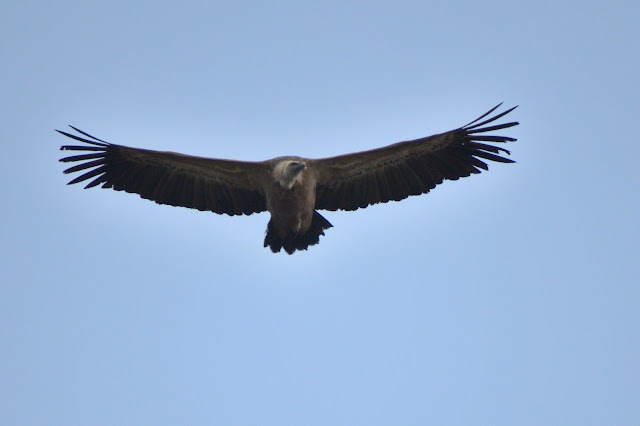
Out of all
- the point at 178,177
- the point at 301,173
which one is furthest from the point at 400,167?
the point at 178,177

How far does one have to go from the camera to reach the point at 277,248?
13086 mm

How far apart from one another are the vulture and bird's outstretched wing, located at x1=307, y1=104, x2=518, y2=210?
13 mm

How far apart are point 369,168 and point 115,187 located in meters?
3.34

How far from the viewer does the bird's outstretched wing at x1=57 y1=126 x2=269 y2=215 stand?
13078 millimetres

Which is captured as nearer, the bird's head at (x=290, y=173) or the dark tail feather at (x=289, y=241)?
the bird's head at (x=290, y=173)

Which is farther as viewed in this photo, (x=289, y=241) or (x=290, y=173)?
(x=289, y=241)

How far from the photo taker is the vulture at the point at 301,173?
12812 mm

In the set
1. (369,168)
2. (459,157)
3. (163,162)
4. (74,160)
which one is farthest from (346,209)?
(74,160)

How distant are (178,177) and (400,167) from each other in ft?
9.63

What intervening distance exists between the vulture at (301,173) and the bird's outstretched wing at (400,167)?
0.01 meters

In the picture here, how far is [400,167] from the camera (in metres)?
13.1

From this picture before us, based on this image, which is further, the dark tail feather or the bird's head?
the dark tail feather

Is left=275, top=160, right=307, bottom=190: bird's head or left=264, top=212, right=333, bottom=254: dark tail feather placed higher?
left=275, top=160, right=307, bottom=190: bird's head

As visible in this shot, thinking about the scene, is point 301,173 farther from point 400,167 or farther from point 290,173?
point 400,167
